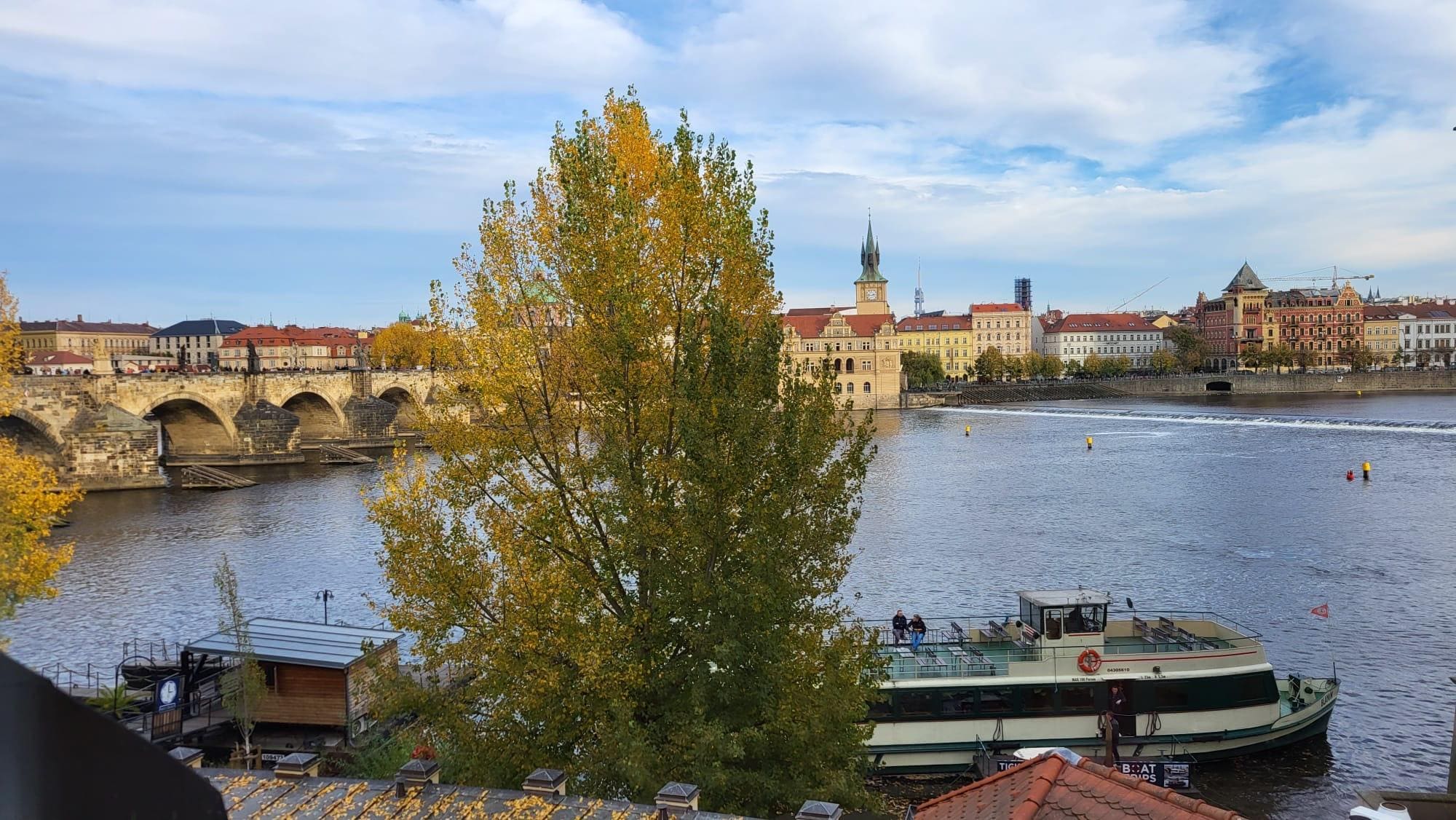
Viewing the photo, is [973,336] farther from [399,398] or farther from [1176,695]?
[1176,695]

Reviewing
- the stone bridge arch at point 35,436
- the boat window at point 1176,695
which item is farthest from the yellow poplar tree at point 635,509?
the stone bridge arch at point 35,436

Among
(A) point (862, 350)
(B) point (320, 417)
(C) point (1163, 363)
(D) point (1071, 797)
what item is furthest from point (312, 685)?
(C) point (1163, 363)

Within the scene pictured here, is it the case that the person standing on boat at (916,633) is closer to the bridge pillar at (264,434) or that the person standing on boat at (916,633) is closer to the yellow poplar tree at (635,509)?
the yellow poplar tree at (635,509)

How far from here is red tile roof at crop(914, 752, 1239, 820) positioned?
292 inches

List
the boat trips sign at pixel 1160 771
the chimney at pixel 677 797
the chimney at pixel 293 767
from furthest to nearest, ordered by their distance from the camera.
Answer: the boat trips sign at pixel 1160 771
the chimney at pixel 293 767
the chimney at pixel 677 797

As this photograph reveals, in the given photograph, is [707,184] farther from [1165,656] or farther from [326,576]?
[326,576]

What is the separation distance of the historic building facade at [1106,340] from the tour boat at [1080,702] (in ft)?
574

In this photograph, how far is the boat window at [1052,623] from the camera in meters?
21.0

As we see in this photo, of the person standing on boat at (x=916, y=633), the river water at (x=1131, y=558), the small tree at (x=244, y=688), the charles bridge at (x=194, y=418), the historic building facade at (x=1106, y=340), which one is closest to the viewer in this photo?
the small tree at (x=244, y=688)

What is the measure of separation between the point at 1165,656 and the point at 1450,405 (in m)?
114

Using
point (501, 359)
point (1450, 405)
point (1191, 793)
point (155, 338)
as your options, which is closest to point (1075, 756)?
point (501, 359)

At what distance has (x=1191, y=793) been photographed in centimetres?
1856

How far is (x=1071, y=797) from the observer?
779 centimetres

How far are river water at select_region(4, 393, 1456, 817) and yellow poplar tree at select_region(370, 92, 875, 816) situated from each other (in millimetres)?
12300
